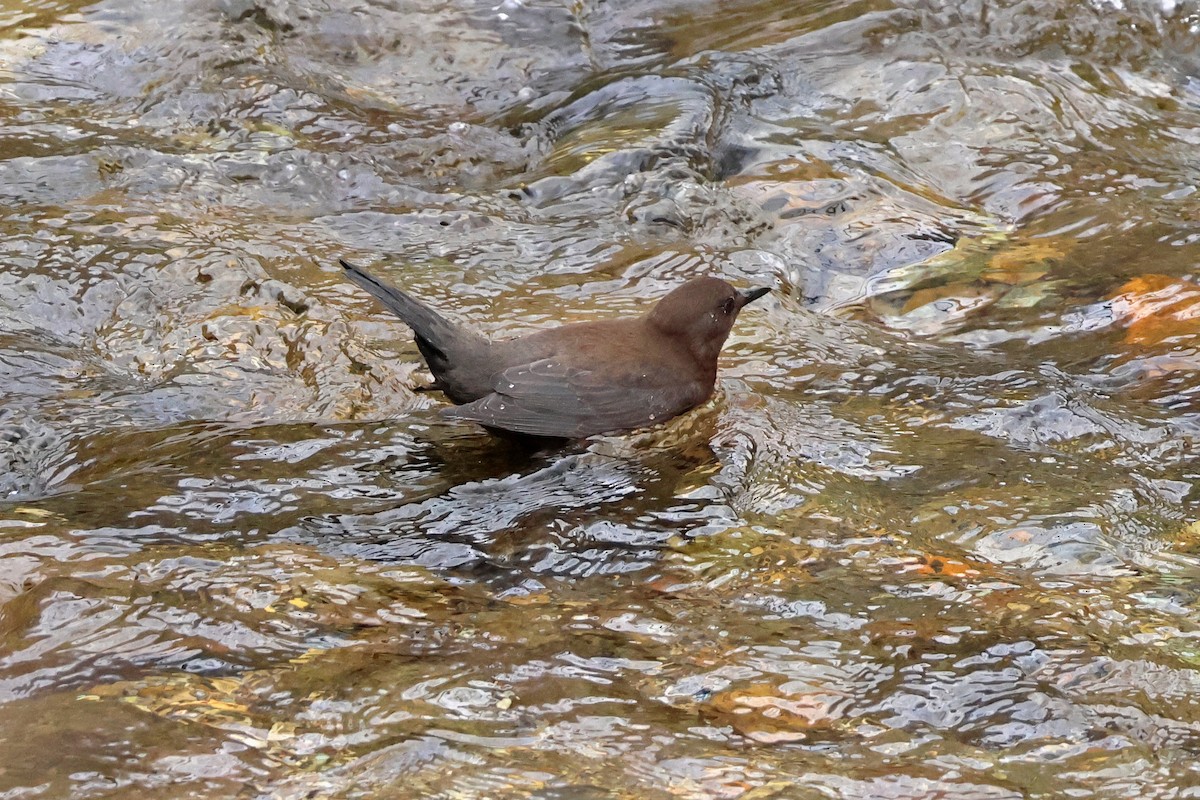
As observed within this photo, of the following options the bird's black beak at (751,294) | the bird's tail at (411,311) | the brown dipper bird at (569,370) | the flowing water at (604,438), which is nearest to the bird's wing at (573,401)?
the brown dipper bird at (569,370)

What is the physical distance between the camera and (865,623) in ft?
12.3

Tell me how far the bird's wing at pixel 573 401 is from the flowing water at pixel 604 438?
0.52 ft

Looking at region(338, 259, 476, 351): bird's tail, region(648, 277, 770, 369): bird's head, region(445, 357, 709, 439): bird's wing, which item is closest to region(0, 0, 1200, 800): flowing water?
region(445, 357, 709, 439): bird's wing

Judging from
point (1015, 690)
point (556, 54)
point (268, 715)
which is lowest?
point (1015, 690)

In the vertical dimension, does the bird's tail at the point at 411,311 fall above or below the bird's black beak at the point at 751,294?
above

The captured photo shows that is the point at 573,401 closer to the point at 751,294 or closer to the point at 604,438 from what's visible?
the point at 604,438

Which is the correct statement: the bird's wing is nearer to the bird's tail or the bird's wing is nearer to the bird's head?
the bird's head

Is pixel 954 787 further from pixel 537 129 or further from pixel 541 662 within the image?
pixel 537 129

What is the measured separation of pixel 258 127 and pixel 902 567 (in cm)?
537

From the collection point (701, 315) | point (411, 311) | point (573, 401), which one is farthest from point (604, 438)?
point (411, 311)

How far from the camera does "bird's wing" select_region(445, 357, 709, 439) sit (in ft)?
15.7

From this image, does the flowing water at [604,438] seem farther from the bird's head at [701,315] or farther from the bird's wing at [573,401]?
the bird's head at [701,315]

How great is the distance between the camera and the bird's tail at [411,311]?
4988 millimetres

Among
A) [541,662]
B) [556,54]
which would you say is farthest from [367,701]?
[556,54]
